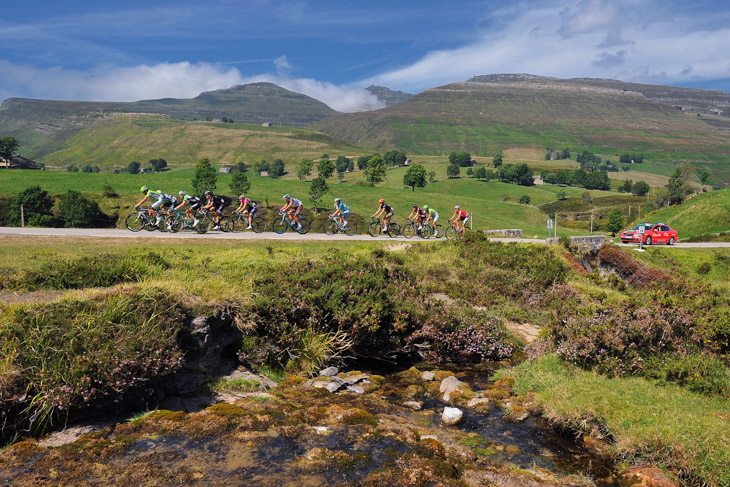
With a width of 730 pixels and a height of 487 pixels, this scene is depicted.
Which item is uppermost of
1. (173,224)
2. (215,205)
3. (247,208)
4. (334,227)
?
(215,205)

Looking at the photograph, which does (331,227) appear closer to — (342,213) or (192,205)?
(342,213)

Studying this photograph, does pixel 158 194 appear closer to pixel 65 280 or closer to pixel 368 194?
pixel 65 280

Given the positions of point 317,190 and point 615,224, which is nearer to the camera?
point 317,190

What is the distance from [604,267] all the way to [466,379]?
19.2 metres

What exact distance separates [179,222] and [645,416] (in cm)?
2473

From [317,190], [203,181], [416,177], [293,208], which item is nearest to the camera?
[293,208]

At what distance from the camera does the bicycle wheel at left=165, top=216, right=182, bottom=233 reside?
2661 cm

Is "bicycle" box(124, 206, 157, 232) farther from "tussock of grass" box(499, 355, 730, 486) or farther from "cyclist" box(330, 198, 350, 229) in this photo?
"tussock of grass" box(499, 355, 730, 486)

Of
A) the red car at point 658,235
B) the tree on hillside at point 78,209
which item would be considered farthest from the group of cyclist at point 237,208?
the tree on hillside at point 78,209

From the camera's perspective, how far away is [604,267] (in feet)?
91.0

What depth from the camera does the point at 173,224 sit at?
26953 mm

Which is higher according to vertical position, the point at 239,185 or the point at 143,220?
the point at 143,220

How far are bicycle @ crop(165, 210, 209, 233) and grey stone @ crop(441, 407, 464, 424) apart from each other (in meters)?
21.1

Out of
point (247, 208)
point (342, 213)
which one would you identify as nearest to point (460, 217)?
point (342, 213)
